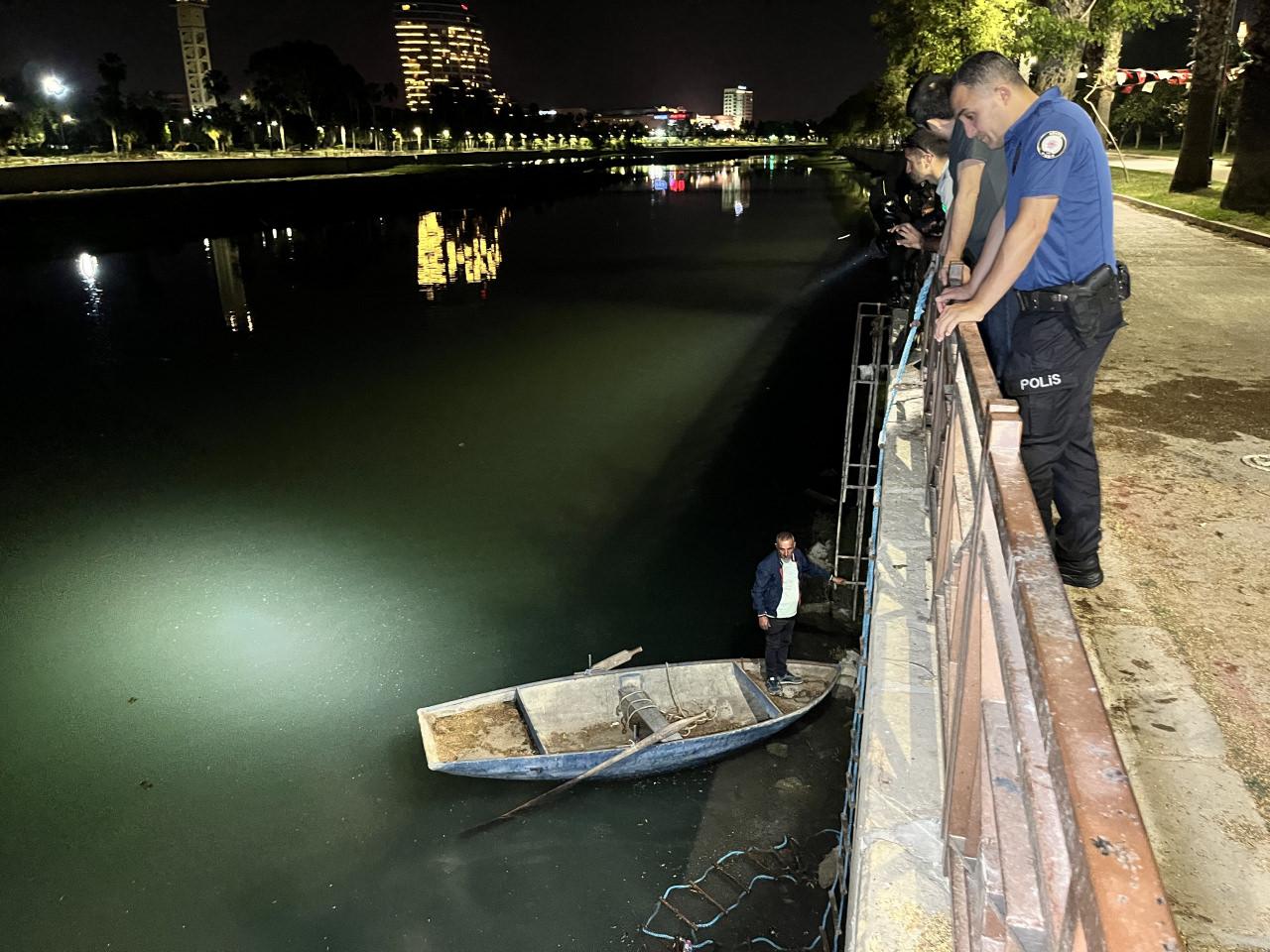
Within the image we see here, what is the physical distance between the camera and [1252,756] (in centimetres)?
334

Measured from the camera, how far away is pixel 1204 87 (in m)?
25.1

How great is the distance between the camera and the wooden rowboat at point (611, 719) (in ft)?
26.6

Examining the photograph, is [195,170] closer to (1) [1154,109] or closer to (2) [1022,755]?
(1) [1154,109]

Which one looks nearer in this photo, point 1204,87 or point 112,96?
point 1204,87

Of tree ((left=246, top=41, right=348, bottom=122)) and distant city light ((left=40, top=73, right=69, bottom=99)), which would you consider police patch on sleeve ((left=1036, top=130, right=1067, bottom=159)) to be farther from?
tree ((left=246, top=41, right=348, bottom=122))

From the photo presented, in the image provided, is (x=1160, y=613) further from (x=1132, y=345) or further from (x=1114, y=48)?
(x=1114, y=48)

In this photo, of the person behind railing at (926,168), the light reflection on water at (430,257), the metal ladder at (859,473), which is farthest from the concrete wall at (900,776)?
the light reflection on water at (430,257)

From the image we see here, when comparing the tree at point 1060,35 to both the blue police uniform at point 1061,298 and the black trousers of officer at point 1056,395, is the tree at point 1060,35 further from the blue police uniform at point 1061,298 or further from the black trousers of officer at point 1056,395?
the black trousers of officer at point 1056,395

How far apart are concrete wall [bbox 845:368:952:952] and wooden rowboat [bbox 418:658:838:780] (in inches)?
139

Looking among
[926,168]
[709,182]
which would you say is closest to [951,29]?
[926,168]

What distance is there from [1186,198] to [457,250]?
1505 inches

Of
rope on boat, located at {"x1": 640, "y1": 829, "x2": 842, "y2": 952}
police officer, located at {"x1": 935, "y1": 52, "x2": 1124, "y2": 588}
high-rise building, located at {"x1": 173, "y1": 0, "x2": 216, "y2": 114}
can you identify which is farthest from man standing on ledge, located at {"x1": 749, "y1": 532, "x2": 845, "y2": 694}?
high-rise building, located at {"x1": 173, "y1": 0, "x2": 216, "y2": 114}

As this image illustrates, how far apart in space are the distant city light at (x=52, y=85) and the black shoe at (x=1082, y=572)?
4035 inches

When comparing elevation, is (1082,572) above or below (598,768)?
above
